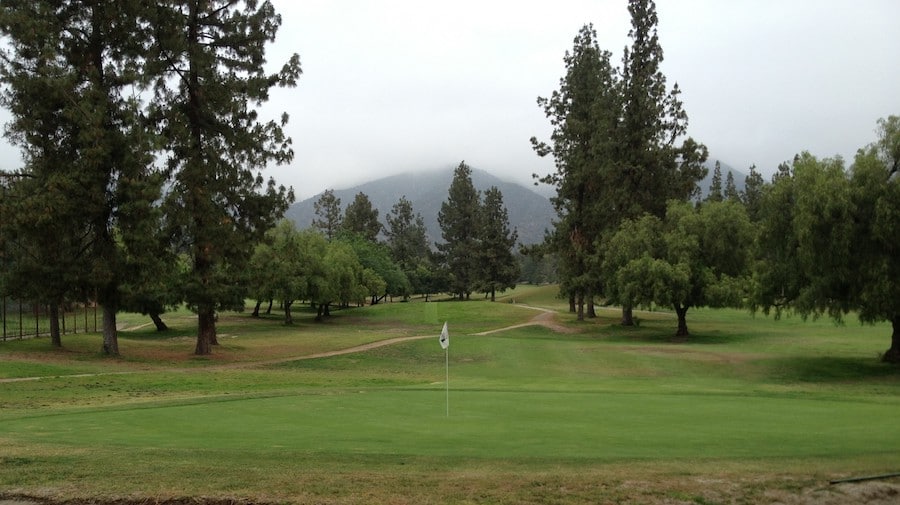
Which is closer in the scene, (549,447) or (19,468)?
(19,468)

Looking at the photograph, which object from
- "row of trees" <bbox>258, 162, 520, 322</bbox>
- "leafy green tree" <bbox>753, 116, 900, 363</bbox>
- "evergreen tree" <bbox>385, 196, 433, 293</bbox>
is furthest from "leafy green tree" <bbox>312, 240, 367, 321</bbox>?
"leafy green tree" <bbox>753, 116, 900, 363</bbox>

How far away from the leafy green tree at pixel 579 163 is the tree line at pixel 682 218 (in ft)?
0.43

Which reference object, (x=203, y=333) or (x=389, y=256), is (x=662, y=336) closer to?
(x=203, y=333)

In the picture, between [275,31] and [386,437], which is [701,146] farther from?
[386,437]

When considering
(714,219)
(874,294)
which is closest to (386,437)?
(874,294)

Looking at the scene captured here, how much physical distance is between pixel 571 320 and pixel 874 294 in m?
37.1

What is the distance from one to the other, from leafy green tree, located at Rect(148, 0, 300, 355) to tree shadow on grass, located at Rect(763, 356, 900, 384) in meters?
28.2

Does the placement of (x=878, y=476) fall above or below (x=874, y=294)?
below

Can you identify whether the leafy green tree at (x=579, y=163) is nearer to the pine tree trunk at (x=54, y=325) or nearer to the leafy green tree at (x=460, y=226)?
the pine tree trunk at (x=54, y=325)

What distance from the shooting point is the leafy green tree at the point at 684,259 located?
139ft

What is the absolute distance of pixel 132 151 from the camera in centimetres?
3052

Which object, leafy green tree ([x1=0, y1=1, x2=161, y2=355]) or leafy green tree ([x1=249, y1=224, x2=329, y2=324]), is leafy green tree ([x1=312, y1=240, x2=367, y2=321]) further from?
leafy green tree ([x1=0, y1=1, x2=161, y2=355])

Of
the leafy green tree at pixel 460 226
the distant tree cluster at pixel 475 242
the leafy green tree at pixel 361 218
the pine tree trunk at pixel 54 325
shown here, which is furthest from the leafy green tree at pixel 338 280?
the leafy green tree at pixel 361 218

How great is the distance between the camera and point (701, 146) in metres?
53.3
